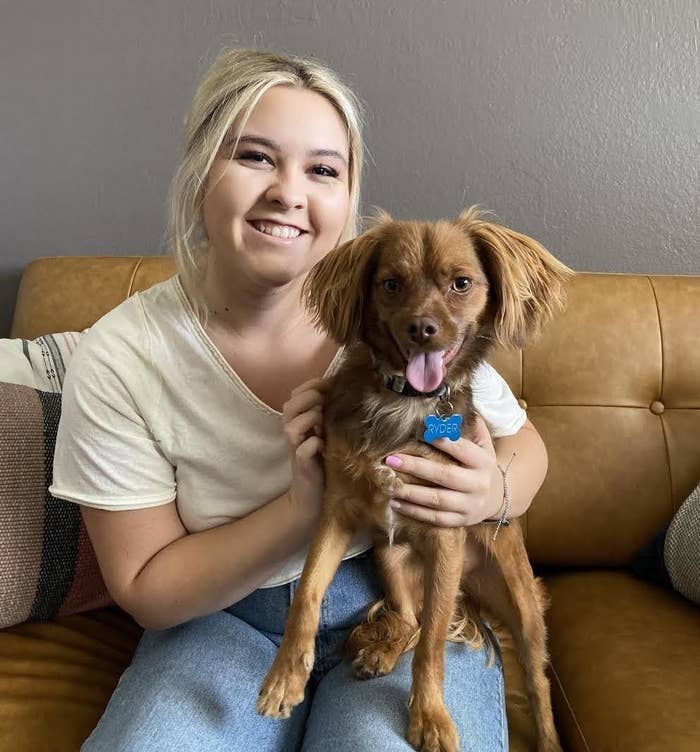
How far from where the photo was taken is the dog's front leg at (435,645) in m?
1.06

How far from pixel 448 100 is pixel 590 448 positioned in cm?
107

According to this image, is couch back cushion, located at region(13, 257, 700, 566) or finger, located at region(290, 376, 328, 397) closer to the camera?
finger, located at region(290, 376, 328, 397)

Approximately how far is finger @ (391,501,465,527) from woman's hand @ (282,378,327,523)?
0.14m

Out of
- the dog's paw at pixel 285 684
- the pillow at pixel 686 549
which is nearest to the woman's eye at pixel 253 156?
the dog's paw at pixel 285 684

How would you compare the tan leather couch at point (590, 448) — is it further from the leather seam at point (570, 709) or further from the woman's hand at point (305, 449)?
the woman's hand at point (305, 449)

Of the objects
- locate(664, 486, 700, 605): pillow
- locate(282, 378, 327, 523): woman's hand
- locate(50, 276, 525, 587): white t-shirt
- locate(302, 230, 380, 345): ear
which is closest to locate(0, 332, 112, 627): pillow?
locate(50, 276, 525, 587): white t-shirt

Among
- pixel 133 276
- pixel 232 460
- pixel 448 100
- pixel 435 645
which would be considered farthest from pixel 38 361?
pixel 448 100

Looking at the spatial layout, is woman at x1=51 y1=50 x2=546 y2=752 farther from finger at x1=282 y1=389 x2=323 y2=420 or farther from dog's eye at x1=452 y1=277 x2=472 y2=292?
dog's eye at x1=452 y1=277 x2=472 y2=292

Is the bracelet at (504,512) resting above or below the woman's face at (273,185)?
below

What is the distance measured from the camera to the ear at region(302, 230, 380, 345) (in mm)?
1153

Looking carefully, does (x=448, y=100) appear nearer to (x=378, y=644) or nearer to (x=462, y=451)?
(x=462, y=451)

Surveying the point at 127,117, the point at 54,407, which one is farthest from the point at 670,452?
the point at 127,117

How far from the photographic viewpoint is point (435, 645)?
112 cm

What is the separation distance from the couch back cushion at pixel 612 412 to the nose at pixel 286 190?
72 cm
